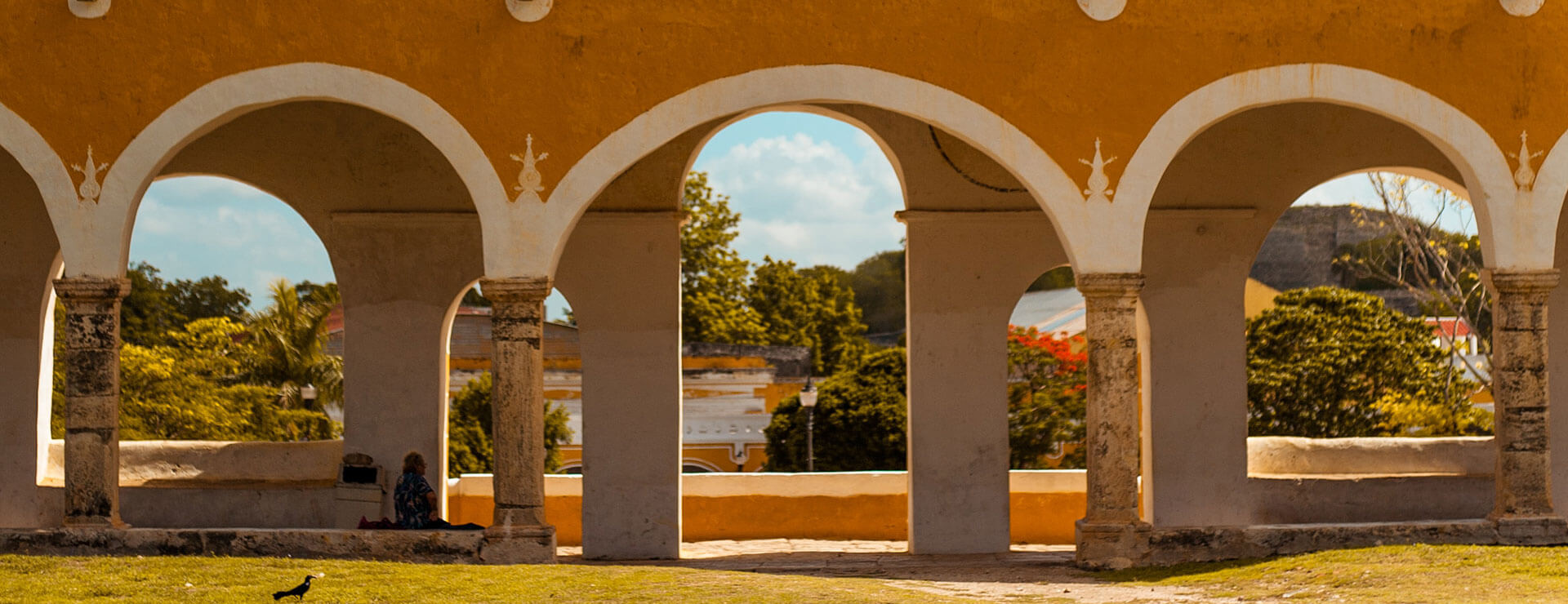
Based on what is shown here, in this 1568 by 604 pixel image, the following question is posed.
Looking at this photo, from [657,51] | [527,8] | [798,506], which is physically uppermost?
[527,8]

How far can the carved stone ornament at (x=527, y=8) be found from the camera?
9398mm

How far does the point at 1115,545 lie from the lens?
30.8 ft

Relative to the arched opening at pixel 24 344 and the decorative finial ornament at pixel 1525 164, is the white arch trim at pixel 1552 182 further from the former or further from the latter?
the arched opening at pixel 24 344

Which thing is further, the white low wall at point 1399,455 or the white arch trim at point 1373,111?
the white low wall at point 1399,455

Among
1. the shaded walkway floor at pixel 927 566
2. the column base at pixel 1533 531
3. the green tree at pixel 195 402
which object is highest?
the green tree at pixel 195 402

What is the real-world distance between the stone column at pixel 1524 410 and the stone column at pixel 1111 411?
2.22m

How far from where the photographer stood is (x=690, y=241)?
3481 cm

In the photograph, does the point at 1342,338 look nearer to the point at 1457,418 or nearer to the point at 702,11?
the point at 1457,418

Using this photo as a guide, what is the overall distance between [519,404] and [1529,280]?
615 centimetres

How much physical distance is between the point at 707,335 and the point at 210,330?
12.7 m

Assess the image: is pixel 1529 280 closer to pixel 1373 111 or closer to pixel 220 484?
pixel 1373 111

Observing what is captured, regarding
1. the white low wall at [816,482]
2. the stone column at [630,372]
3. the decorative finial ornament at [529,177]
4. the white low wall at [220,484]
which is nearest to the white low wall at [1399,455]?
the white low wall at [816,482]

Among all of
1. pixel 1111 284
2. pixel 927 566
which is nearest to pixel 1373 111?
pixel 1111 284

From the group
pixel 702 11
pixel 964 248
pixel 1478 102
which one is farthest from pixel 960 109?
pixel 1478 102
